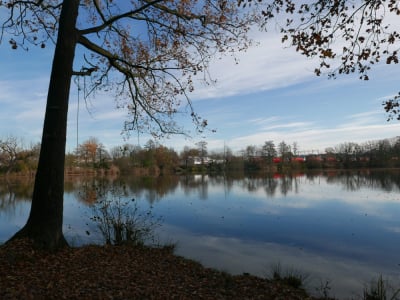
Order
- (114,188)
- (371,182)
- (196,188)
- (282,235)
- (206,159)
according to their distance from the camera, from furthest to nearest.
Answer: (206,159) → (371,182) → (196,188) → (282,235) → (114,188)

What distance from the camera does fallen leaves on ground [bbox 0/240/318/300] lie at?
4.34m

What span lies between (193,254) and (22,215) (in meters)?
11.5

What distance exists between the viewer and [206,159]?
100 metres

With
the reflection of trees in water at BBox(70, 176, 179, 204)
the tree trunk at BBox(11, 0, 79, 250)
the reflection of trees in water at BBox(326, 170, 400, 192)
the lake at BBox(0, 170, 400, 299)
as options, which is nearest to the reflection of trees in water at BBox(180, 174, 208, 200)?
the reflection of trees in water at BBox(70, 176, 179, 204)

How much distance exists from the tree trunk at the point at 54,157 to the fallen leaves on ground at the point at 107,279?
1.21 ft

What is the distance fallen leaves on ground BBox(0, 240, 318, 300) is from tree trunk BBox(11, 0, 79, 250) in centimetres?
37

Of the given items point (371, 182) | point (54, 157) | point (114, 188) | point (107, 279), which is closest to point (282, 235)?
point (114, 188)

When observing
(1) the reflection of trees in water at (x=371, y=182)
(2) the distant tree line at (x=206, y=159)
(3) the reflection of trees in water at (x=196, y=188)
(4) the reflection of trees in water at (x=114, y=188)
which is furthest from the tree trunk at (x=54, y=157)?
(2) the distant tree line at (x=206, y=159)

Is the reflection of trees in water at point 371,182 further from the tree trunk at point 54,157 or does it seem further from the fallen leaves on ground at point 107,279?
the tree trunk at point 54,157

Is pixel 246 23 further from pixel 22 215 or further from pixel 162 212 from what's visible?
pixel 22 215

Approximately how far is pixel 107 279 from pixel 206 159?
95511mm

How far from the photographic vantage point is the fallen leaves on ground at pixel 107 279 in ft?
14.2

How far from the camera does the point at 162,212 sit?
16734 millimetres

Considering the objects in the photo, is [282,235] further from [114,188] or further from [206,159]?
[206,159]
